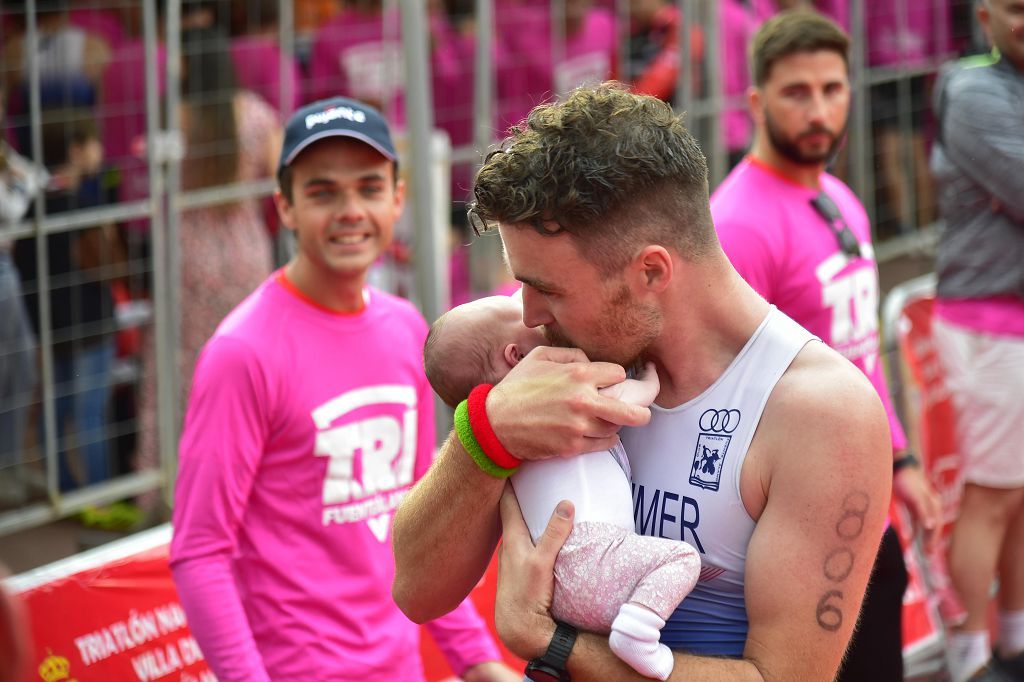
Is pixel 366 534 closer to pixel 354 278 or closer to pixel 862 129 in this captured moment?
pixel 354 278

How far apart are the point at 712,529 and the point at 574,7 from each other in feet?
19.5

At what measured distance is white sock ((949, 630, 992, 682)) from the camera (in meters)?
5.40

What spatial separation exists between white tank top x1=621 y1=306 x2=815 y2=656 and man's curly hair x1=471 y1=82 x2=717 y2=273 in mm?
241

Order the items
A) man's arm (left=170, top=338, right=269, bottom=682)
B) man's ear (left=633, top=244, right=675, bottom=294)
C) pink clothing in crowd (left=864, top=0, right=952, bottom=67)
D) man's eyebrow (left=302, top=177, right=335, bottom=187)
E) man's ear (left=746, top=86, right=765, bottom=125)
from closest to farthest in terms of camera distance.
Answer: man's ear (left=633, top=244, right=675, bottom=294), man's arm (left=170, top=338, right=269, bottom=682), man's eyebrow (left=302, top=177, right=335, bottom=187), man's ear (left=746, top=86, right=765, bottom=125), pink clothing in crowd (left=864, top=0, right=952, bottom=67)

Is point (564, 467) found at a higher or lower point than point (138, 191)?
lower

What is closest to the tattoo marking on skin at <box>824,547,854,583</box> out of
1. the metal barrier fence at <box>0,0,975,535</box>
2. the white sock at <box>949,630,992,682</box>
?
the metal barrier fence at <box>0,0,975,535</box>

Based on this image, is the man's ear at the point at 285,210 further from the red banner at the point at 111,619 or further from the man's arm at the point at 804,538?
the man's arm at the point at 804,538

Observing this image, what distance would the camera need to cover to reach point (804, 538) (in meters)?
2.35

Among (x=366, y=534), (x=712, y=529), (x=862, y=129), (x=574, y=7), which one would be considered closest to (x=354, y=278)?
(x=366, y=534)

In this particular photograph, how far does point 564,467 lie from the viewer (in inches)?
98.3

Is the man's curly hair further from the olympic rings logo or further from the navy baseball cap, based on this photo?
the navy baseball cap

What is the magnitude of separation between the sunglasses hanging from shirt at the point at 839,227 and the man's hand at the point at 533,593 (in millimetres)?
2370

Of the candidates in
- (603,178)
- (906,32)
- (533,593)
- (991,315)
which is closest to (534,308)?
(603,178)

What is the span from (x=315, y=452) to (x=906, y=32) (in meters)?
8.06
